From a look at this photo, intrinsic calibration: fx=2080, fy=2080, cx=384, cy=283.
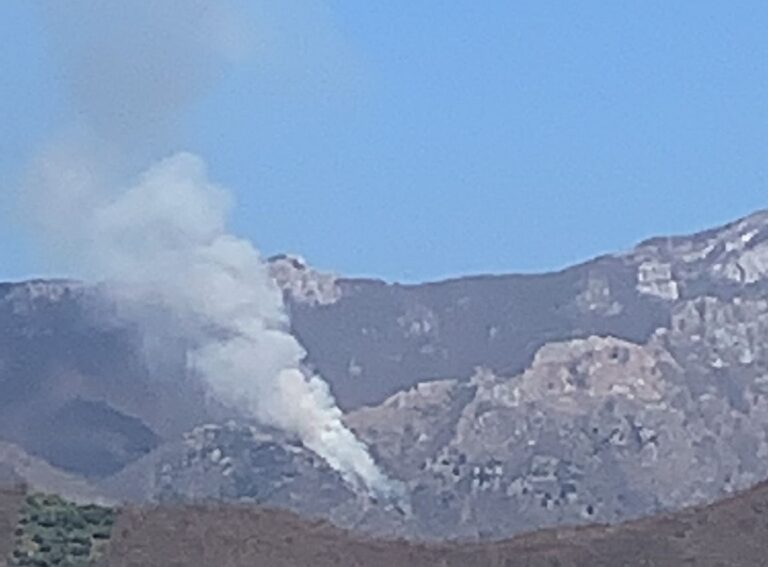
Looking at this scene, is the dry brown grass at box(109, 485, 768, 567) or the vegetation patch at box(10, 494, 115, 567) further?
the vegetation patch at box(10, 494, 115, 567)

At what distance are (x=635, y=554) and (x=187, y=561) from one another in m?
17.7

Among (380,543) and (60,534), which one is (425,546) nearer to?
(380,543)

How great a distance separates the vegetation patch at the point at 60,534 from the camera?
85188mm

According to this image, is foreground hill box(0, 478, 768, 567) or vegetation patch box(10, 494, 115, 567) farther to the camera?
vegetation patch box(10, 494, 115, 567)

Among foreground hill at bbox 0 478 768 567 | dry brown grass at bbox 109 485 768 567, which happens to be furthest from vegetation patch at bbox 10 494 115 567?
dry brown grass at bbox 109 485 768 567

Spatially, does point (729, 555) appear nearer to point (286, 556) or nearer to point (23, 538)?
point (286, 556)

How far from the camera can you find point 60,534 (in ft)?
290

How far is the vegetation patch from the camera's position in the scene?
8519cm

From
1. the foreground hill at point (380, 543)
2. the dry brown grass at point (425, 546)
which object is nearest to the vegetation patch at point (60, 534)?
the foreground hill at point (380, 543)

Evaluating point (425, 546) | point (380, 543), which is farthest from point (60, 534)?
point (425, 546)

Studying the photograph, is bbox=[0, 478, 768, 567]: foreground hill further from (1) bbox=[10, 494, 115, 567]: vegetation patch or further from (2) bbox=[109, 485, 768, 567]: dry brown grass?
(1) bbox=[10, 494, 115, 567]: vegetation patch

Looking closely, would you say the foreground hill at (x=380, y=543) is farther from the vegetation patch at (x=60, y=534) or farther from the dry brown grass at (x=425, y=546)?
the vegetation patch at (x=60, y=534)

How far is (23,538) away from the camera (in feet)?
291

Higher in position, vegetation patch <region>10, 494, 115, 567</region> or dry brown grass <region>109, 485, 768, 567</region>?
vegetation patch <region>10, 494, 115, 567</region>
